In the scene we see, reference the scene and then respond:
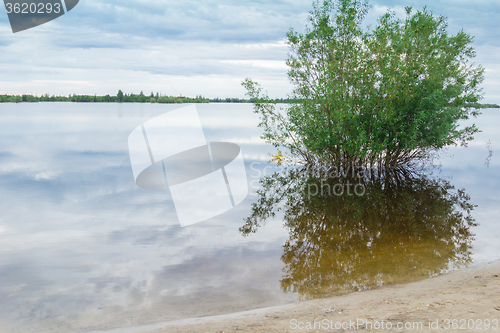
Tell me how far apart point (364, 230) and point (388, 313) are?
6978 millimetres

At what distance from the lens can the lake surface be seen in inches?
318

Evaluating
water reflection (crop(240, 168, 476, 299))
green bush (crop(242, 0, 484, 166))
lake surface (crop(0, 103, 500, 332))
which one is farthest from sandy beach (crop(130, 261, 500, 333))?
green bush (crop(242, 0, 484, 166))

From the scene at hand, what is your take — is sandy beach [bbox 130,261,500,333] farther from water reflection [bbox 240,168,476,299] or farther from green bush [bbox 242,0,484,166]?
green bush [bbox 242,0,484,166]

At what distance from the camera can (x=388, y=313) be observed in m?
6.37

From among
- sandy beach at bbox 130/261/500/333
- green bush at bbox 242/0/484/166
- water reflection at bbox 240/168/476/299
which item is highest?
green bush at bbox 242/0/484/166

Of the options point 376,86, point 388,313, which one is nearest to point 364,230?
point 388,313

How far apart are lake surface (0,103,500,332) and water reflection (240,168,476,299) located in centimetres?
6

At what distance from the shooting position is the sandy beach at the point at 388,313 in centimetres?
574

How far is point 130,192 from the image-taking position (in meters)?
19.9

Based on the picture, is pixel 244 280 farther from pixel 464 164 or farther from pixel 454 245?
pixel 464 164

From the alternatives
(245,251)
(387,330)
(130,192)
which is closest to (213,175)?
(130,192)

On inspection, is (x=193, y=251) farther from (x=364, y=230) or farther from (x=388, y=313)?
(x=388, y=313)

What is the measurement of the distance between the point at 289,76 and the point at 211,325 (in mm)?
18542

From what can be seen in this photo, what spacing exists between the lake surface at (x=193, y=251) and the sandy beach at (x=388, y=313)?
66 centimetres
